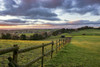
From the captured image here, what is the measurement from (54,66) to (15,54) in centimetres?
350

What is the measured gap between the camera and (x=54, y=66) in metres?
5.96

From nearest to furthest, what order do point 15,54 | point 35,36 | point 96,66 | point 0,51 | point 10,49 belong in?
point 0,51
point 10,49
point 15,54
point 96,66
point 35,36

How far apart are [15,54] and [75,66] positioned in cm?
432

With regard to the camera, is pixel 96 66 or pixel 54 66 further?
pixel 96 66

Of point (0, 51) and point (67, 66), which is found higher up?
point (0, 51)

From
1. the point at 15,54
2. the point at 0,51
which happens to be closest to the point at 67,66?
the point at 15,54

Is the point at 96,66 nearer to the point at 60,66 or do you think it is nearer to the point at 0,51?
the point at 60,66

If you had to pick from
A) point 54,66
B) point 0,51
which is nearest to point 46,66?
point 54,66

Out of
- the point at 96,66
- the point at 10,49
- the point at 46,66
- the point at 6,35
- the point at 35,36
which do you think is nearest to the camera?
the point at 10,49

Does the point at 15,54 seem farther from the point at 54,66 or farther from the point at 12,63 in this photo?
the point at 54,66

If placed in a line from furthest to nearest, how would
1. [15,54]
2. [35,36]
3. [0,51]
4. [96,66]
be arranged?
1. [35,36]
2. [96,66]
3. [15,54]
4. [0,51]

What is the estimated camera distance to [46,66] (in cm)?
595

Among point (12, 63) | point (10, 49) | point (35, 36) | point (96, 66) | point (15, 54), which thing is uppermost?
point (10, 49)

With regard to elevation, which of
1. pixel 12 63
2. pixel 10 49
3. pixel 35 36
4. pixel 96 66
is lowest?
pixel 35 36
